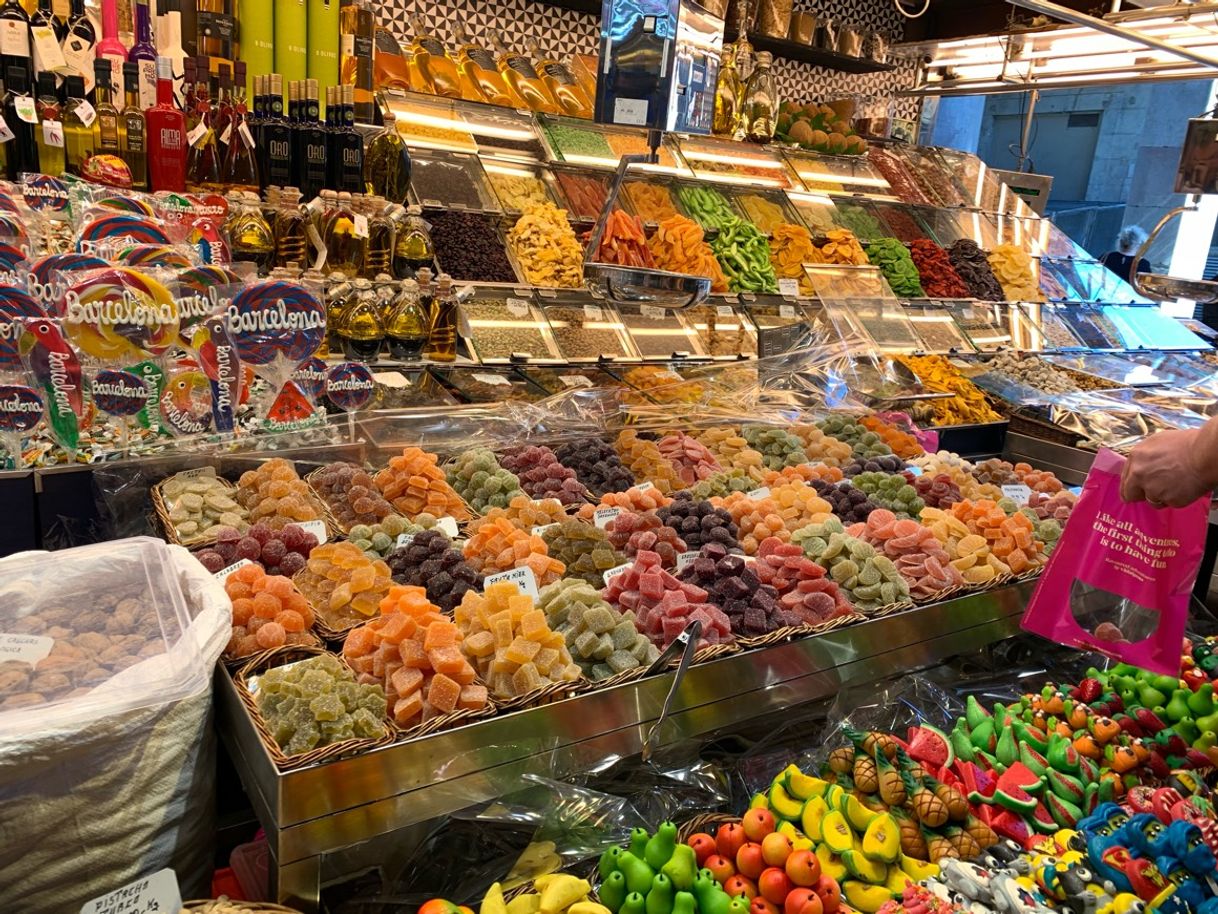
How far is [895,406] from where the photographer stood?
354 centimetres

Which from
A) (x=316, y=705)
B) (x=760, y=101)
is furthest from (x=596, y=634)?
(x=760, y=101)

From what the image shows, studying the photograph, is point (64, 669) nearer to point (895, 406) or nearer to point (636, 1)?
point (636, 1)

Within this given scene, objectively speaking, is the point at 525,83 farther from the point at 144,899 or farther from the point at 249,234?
the point at 144,899

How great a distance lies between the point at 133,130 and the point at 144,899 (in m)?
2.83

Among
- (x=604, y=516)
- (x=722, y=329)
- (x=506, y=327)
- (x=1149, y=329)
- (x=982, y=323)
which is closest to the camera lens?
(x=604, y=516)

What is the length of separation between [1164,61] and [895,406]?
246cm

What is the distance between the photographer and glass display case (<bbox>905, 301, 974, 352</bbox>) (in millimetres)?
4496

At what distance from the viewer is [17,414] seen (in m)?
1.84

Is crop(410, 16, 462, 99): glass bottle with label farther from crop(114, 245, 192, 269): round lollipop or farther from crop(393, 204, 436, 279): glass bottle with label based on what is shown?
crop(114, 245, 192, 269): round lollipop

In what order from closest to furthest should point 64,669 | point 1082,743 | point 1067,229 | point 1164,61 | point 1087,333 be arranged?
point 64,669
point 1082,743
point 1164,61
point 1087,333
point 1067,229

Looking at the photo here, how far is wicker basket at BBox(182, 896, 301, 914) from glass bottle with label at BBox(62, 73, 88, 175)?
273cm

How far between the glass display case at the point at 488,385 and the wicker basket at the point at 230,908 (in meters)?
2.03

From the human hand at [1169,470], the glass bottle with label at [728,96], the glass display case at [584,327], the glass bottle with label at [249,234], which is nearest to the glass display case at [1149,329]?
the glass bottle with label at [728,96]

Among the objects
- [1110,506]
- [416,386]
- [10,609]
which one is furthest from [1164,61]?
[10,609]
